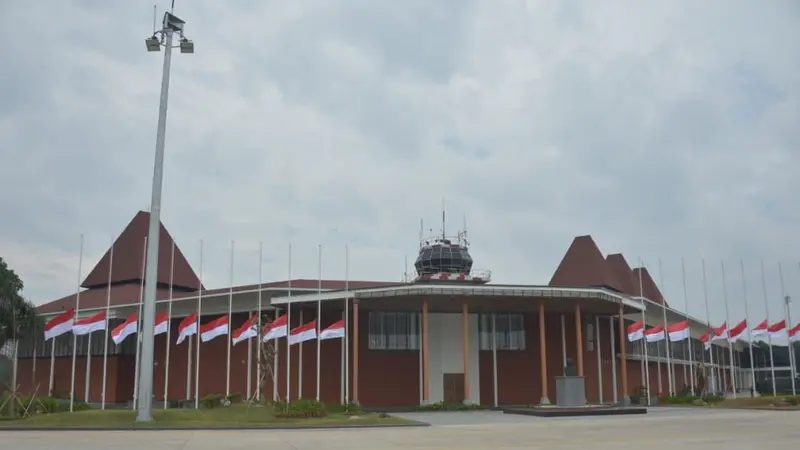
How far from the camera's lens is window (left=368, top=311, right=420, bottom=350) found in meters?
43.6

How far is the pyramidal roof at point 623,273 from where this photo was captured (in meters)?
59.8

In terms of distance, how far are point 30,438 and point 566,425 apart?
1663 cm

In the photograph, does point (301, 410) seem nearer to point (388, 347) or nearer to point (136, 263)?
point (388, 347)

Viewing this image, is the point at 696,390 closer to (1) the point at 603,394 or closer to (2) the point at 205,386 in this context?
(1) the point at 603,394

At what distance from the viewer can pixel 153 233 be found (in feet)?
83.6

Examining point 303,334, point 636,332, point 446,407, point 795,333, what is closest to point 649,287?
point 795,333

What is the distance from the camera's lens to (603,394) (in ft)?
157

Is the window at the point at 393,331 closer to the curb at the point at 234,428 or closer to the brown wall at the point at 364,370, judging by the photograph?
the brown wall at the point at 364,370

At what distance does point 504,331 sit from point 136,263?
26.0 m

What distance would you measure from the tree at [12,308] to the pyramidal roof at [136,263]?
26.6 feet

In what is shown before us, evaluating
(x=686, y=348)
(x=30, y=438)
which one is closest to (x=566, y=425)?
(x=30, y=438)

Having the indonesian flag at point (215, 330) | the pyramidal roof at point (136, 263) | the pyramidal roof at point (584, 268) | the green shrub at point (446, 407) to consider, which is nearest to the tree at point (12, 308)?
the pyramidal roof at point (136, 263)

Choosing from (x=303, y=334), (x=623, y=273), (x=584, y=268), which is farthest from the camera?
(x=623, y=273)

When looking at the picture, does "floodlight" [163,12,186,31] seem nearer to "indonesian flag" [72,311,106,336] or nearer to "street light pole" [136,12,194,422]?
"street light pole" [136,12,194,422]
